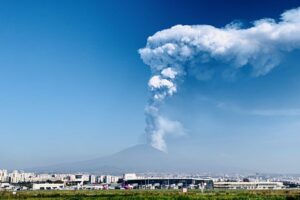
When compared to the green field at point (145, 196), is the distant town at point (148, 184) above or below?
above

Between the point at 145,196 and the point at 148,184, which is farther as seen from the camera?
the point at 148,184

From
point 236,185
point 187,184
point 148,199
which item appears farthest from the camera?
point 187,184

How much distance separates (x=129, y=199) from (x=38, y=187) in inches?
2864

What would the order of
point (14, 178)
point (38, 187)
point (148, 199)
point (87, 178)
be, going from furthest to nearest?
point (87, 178) → point (14, 178) → point (38, 187) → point (148, 199)

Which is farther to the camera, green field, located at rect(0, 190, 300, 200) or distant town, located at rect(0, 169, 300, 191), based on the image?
distant town, located at rect(0, 169, 300, 191)

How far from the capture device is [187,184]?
493ft

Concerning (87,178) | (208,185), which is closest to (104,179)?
(87,178)

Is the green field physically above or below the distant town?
below

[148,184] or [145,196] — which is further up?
[148,184]

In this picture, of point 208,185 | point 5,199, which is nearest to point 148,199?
point 5,199

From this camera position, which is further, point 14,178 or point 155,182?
point 14,178

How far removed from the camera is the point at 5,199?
173 feet

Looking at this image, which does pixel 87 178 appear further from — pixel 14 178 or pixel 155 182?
pixel 155 182

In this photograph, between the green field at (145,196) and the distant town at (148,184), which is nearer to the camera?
the green field at (145,196)
